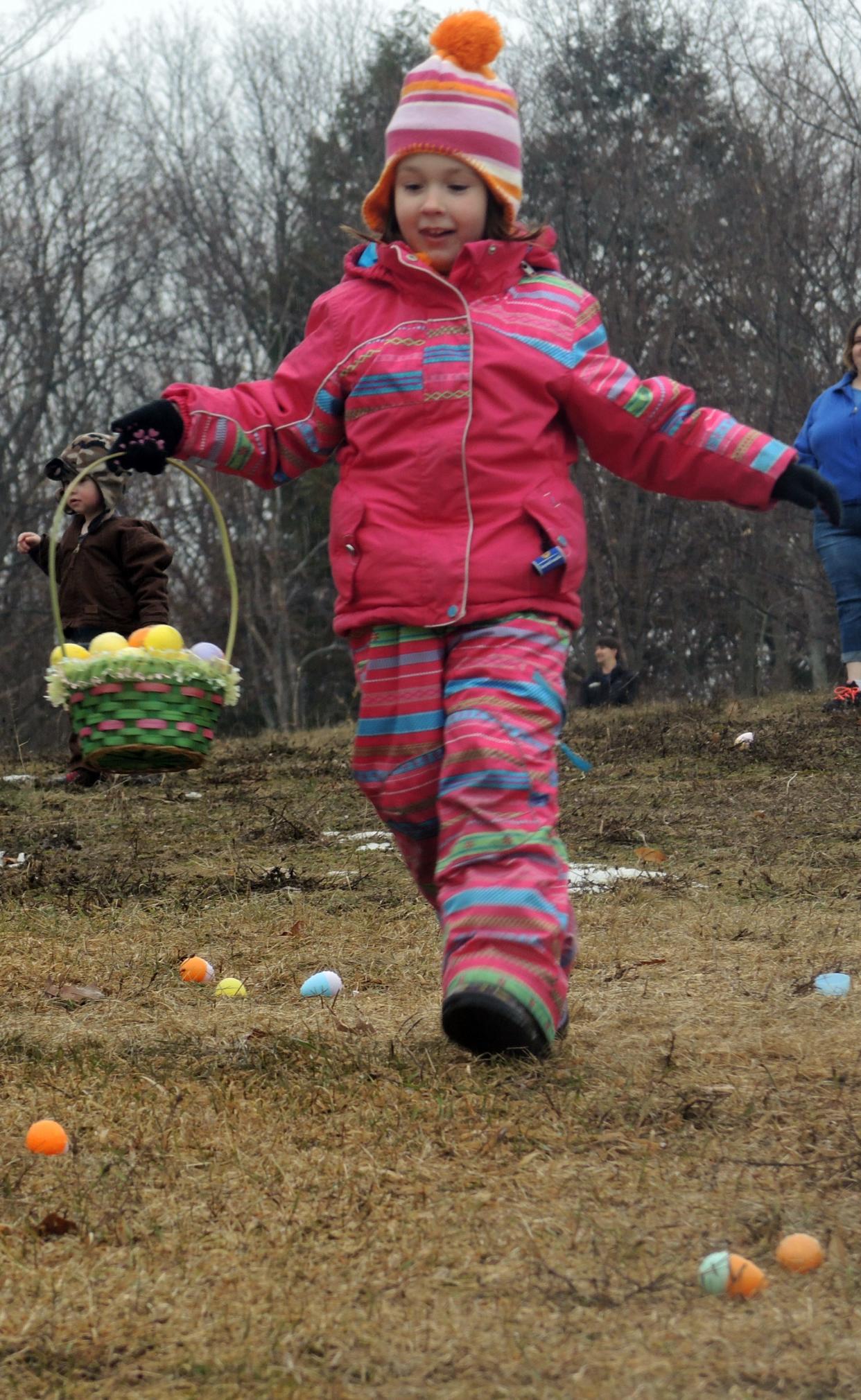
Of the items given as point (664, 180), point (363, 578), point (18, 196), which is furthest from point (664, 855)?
point (18, 196)

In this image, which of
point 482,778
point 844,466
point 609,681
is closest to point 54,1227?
point 482,778

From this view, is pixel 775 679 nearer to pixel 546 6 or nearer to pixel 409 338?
pixel 546 6

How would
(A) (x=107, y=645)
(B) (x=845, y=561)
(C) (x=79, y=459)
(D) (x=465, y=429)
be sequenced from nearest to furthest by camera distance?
(D) (x=465, y=429), (A) (x=107, y=645), (C) (x=79, y=459), (B) (x=845, y=561)

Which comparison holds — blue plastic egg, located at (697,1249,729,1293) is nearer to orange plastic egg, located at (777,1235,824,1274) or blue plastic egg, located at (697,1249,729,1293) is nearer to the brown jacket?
orange plastic egg, located at (777,1235,824,1274)

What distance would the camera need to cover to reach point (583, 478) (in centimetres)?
2073

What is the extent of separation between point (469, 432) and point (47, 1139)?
170 cm

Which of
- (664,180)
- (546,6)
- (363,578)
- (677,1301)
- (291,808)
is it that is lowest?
(291,808)

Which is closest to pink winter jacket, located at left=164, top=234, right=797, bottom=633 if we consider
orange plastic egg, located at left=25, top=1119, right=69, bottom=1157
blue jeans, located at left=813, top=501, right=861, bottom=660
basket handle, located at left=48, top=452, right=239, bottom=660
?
basket handle, located at left=48, top=452, right=239, bottom=660

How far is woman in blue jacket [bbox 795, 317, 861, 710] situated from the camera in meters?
9.05

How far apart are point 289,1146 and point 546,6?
2115 centimetres

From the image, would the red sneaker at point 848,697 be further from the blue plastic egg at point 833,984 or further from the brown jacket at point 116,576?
the blue plastic egg at point 833,984

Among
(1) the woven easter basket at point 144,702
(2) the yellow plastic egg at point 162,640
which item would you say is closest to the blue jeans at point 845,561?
(2) the yellow plastic egg at point 162,640

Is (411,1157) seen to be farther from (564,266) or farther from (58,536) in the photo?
(564,266)

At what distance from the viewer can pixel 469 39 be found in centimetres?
401
